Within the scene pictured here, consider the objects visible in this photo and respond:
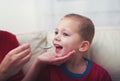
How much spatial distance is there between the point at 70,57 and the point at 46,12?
0.62 meters

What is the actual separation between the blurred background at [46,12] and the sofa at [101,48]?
0.23m

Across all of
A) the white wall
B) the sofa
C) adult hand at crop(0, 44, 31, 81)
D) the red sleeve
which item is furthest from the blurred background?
adult hand at crop(0, 44, 31, 81)

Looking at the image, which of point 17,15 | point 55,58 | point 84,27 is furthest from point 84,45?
point 17,15

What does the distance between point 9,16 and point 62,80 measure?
73cm

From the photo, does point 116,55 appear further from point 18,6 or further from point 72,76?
point 18,6

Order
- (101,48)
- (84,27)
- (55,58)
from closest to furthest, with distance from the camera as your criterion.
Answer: (55,58)
(84,27)
(101,48)

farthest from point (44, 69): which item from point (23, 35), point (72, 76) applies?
point (23, 35)

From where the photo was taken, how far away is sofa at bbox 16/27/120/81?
152 cm

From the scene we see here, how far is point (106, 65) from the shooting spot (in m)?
1.52

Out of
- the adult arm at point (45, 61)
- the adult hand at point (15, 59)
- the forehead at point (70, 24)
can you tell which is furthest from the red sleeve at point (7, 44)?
the forehead at point (70, 24)

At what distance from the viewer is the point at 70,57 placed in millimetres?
1234

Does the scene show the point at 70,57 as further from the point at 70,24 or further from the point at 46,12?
the point at 46,12

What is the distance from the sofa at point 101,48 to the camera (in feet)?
4.98

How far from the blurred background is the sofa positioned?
0.75 ft
